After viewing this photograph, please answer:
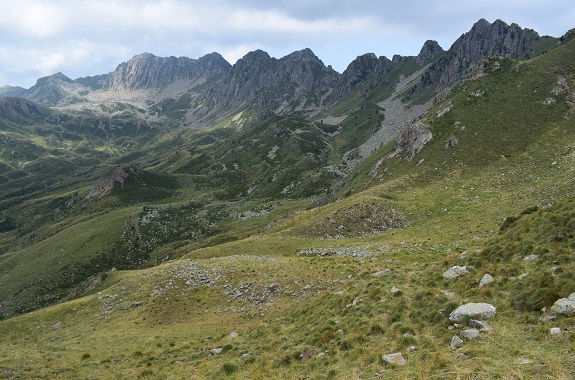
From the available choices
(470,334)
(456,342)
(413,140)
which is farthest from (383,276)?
(413,140)

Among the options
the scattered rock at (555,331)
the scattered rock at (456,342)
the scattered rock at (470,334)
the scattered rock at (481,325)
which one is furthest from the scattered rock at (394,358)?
the scattered rock at (555,331)

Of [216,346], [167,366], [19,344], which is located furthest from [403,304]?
[19,344]

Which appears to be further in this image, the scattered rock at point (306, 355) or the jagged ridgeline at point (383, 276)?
the scattered rock at point (306, 355)

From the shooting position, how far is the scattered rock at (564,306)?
14091 millimetres

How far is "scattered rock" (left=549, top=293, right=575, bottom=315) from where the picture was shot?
1409cm

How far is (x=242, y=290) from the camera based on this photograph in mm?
41375

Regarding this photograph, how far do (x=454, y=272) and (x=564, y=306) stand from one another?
25.9ft

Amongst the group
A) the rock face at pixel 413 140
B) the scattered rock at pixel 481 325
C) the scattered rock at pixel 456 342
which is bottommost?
the scattered rock at pixel 456 342

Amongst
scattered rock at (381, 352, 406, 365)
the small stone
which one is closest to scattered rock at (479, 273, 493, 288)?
the small stone

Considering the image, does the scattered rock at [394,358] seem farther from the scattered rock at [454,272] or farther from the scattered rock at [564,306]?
the scattered rock at [454,272]

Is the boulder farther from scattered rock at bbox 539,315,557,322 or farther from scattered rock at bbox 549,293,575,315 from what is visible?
scattered rock at bbox 549,293,575,315

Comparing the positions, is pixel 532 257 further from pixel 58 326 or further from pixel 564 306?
pixel 58 326

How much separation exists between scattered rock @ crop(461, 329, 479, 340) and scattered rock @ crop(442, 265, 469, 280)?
22.0ft

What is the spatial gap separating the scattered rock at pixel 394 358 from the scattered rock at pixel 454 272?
852 centimetres
